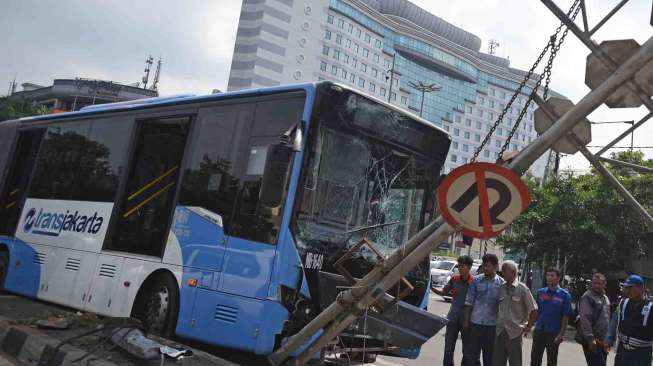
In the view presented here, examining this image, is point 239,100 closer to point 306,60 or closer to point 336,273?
point 336,273

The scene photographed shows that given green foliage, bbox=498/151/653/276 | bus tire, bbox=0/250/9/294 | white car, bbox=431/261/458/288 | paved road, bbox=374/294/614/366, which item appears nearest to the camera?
paved road, bbox=374/294/614/366

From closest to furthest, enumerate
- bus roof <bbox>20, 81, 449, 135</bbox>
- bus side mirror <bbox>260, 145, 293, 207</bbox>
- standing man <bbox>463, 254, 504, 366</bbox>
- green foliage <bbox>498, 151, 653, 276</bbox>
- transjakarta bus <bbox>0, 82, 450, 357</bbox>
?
bus side mirror <bbox>260, 145, 293, 207</bbox>, transjakarta bus <bbox>0, 82, 450, 357</bbox>, bus roof <bbox>20, 81, 449, 135</bbox>, standing man <bbox>463, 254, 504, 366</bbox>, green foliage <bbox>498, 151, 653, 276</bbox>

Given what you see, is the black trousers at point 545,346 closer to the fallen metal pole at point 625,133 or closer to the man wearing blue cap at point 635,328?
the man wearing blue cap at point 635,328

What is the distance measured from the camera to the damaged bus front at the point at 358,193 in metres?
5.82

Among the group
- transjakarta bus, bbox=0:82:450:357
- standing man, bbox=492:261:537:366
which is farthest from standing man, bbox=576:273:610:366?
transjakarta bus, bbox=0:82:450:357

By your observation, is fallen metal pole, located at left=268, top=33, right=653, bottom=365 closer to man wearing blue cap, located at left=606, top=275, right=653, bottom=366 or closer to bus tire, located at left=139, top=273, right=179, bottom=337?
bus tire, located at left=139, top=273, right=179, bottom=337

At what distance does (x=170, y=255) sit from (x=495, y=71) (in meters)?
111

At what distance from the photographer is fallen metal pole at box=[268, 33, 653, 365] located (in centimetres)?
347

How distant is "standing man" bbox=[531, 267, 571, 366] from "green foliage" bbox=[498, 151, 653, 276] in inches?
516

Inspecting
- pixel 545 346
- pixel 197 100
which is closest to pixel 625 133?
pixel 545 346

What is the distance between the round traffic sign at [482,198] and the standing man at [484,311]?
3.54m

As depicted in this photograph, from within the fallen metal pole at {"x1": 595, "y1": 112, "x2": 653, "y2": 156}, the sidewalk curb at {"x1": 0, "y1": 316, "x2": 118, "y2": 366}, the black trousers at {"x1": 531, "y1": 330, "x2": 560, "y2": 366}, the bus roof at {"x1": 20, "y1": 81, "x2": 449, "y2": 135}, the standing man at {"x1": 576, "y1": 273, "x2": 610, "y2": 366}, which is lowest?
the sidewalk curb at {"x1": 0, "y1": 316, "x2": 118, "y2": 366}

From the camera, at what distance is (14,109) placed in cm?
5644

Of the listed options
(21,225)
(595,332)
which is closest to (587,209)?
(595,332)
